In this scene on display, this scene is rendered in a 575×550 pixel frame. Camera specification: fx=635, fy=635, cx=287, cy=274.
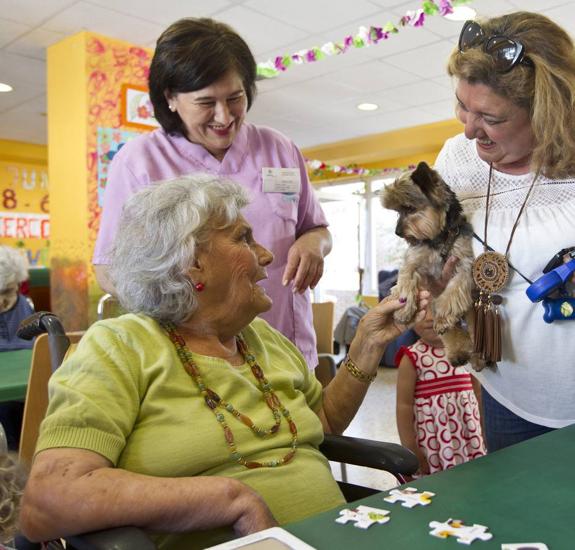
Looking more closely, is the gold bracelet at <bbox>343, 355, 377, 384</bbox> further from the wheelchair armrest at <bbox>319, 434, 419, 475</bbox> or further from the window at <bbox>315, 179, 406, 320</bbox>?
the window at <bbox>315, 179, 406, 320</bbox>

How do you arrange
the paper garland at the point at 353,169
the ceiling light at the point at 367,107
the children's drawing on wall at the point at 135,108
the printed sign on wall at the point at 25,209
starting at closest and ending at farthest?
1. the children's drawing on wall at the point at 135,108
2. the ceiling light at the point at 367,107
3. the paper garland at the point at 353,169
4. the printed sign on wall at the point at 25,209

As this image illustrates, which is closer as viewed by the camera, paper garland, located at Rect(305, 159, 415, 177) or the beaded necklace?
the beaded necklace

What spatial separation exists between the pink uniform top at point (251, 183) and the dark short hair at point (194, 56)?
0.19m

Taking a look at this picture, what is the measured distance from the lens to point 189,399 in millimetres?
1314

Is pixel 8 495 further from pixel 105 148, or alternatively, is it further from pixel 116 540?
pixel 105 148

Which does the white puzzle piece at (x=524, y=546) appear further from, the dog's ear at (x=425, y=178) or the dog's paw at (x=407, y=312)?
the dog's ear at (x=425, y=178)

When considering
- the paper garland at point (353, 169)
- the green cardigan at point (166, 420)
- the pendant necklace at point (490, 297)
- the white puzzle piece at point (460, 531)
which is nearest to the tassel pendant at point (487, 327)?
the pendant necklace at point (490, 297)

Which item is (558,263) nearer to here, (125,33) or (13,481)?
(13,481)

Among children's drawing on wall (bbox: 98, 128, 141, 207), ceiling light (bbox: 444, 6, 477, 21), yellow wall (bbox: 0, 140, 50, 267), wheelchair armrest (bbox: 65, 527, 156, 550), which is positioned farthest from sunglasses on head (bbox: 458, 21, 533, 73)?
yellow wall (bbox: 0, 140, 50, 267)

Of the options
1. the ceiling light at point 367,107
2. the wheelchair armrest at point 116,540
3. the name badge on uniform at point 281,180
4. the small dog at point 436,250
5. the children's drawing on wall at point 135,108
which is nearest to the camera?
the wheelchair armrest at point 116,540

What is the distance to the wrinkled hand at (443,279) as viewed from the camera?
65.4 inches

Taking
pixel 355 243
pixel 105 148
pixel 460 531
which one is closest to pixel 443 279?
pixel 460 531

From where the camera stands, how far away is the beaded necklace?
1.31 m

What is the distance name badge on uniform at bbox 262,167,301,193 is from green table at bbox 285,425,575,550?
3.46 feet
